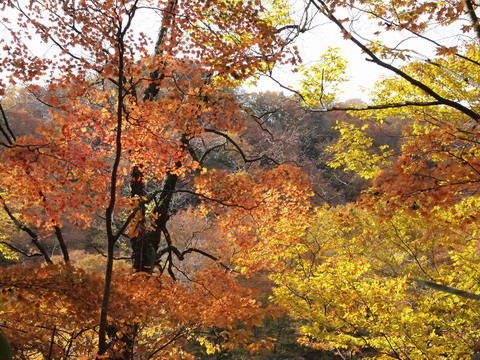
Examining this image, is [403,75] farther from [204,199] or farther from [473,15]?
[204,199]

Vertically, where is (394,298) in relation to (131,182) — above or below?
below

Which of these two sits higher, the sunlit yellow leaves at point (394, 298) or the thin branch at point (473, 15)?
the thin branch at point (473, 15)

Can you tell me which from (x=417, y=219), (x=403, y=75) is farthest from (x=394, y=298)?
(x=403, y=75)

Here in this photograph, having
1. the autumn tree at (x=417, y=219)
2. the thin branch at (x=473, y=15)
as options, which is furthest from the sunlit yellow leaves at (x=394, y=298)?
the thin branch at (x=473, y=15)

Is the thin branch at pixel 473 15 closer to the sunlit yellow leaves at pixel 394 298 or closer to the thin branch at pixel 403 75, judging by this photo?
the thin branch at pixel 403 75

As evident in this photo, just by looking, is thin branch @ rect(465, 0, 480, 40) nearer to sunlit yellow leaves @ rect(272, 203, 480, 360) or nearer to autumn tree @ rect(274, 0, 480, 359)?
autumn tree @ rect(274, 0, 480, 359)

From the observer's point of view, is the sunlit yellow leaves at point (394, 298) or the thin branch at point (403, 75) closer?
the thin branch at point (403, 75)

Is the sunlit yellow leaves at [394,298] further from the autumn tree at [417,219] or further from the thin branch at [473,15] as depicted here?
the thin branch at [473,15]

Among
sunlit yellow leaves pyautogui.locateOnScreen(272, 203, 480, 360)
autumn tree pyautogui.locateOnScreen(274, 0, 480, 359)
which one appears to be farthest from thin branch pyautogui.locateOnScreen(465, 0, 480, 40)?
sunlit yellow leaves pyautogui.locateOnScreen(272, 203, 480, 360)

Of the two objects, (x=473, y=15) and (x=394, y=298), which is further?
(x=394, y=298)

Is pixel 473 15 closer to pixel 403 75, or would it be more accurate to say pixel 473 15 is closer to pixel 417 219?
pixel 403 75

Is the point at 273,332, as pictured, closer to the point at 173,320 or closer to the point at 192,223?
the point at 192,223

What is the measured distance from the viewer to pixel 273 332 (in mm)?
15250

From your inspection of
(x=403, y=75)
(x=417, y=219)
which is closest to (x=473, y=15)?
(x=403, y=75)
